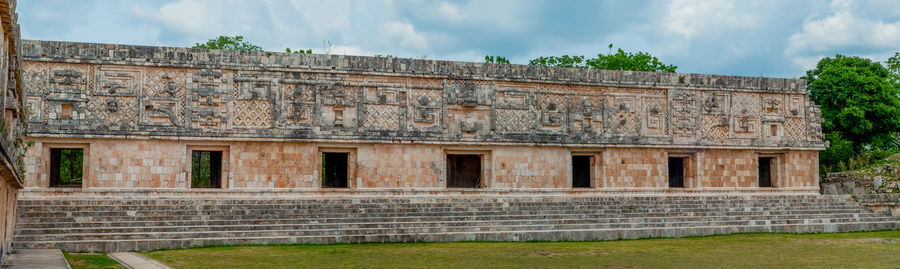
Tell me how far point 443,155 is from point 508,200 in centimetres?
182

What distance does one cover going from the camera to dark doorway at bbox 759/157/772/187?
21.3 metres

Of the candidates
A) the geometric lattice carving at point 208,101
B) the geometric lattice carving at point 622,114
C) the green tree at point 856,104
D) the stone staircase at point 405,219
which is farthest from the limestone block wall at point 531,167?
the green tree at point 856,104

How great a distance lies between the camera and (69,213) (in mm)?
14430

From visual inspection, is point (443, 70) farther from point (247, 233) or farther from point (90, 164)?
point (90, 164)

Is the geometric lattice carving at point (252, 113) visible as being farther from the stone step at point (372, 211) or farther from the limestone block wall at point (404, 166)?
the stone step at point (372, 211)

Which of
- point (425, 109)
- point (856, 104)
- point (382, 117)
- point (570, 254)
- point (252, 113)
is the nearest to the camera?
point (570, 254)

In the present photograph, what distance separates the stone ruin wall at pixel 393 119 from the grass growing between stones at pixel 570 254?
152 inches

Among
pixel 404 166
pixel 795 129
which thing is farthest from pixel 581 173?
pixel 404 166

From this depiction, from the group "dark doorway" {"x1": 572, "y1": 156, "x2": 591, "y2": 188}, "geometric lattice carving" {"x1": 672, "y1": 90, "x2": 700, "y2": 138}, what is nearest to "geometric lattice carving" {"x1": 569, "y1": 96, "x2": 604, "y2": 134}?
"geometric lattice carving" {"x1": 672, "y1": 90, "x2": 700, "y2": 138}

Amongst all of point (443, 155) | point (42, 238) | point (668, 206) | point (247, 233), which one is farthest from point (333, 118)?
point (668, 206)

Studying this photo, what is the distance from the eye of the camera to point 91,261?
35.6 ft

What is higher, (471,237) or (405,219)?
(405,219)

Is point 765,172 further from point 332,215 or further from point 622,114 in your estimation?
point 332,215

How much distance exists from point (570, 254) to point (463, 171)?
10938 millimetres
